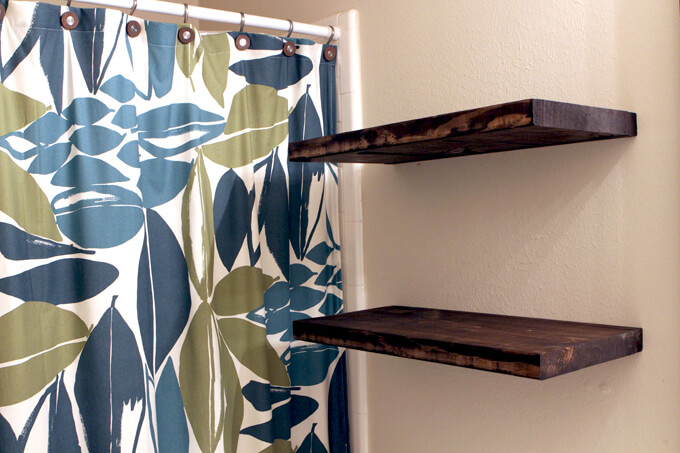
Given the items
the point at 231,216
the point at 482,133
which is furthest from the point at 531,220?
the point at 231,216

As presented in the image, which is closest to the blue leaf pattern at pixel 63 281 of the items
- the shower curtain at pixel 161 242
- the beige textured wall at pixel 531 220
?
the shower curtain at pixel 161 242

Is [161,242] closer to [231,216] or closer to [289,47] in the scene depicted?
[231,216]

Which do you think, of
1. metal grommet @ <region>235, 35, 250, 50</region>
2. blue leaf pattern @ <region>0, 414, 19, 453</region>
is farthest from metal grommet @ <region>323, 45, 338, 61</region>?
blue leaf pattern @ <region>0, 414, 19, 453</region>

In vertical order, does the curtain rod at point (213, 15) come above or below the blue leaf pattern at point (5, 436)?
above

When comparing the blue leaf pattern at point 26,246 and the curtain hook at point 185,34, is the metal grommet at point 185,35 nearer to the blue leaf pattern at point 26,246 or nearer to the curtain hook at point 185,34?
the curtain hook at point 185,34

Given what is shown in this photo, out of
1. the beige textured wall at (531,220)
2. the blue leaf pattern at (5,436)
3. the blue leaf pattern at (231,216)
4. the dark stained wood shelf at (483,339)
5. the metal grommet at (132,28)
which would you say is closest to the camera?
the dark stained wood shelf at (483,339)

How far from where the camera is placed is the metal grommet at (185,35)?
1.33 m

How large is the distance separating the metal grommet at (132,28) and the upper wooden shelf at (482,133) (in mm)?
368

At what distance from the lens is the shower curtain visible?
1188mm

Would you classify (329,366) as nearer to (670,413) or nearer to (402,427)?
(402,427)

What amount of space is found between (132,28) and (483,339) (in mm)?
869

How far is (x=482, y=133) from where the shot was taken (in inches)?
39.1

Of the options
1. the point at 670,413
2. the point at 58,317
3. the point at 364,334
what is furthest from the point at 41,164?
the point at 670,413

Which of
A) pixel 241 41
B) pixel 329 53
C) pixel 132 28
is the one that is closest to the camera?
pixel 132 28
